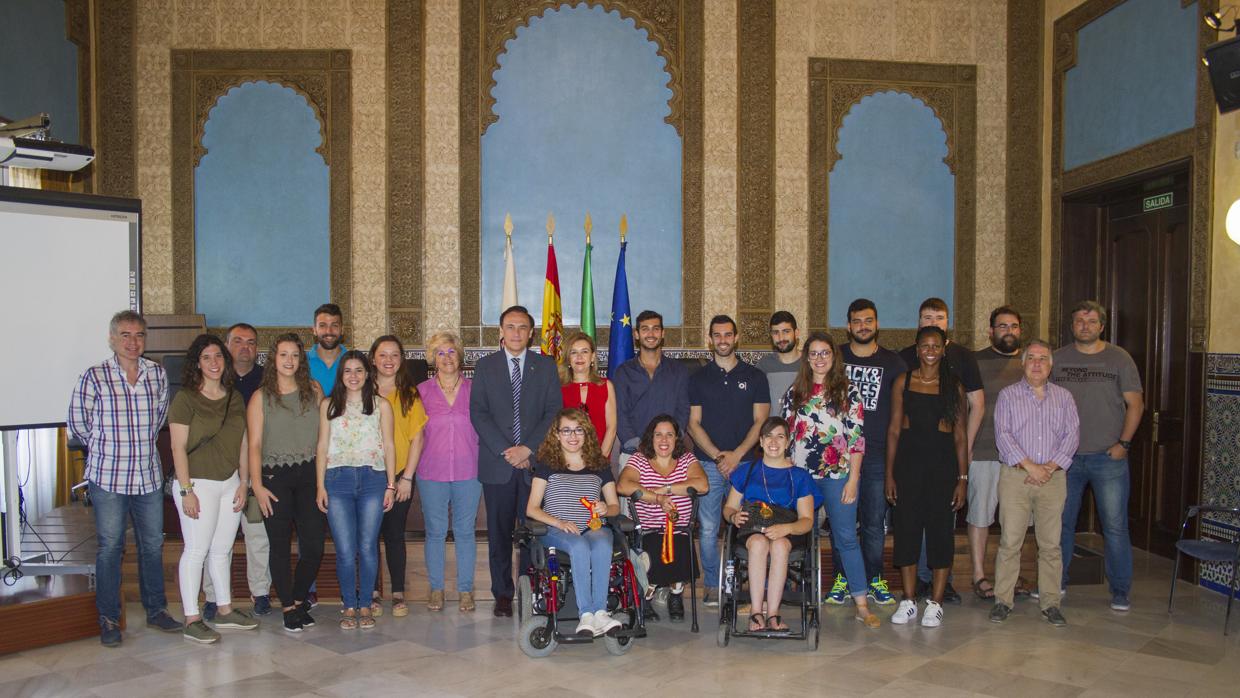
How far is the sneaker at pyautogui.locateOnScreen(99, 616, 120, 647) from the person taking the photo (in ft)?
15.0

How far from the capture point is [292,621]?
4785 millimetres

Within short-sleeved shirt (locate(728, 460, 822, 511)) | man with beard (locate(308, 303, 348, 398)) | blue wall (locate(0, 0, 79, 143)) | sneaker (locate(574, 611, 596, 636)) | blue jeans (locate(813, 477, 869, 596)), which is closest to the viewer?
sneaker (locate(574, 611, 596, 636))

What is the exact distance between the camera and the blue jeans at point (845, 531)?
194 inches

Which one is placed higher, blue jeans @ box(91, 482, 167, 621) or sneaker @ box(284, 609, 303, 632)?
blue jeans @ box(91, 482, 167, 621)

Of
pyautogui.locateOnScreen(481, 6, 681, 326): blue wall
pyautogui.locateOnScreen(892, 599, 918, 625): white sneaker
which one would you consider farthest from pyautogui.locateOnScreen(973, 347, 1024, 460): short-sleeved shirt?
pyautogui.locateOnScreen(481, 6, 681, 326): blue wall

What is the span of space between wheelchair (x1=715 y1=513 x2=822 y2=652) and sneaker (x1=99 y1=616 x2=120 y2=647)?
3.03 metres

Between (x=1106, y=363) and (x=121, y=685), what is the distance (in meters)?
5.47

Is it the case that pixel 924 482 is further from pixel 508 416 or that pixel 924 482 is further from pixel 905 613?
pixel 508 416

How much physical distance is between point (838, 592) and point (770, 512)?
1.04m

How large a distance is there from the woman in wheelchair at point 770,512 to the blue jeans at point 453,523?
146 cm

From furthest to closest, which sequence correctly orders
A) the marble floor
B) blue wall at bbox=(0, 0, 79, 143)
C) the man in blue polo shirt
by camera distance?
blue wall at bbox=(0, 0, 79, 143), the man in blue polo shirt, the marble floor

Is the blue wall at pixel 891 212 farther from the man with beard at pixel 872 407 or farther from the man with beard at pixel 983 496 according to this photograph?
the man with beard at pixel 872 407

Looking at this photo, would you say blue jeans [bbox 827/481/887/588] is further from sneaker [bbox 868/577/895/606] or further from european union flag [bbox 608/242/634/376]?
european union flag [bbox 608/242/634/376]

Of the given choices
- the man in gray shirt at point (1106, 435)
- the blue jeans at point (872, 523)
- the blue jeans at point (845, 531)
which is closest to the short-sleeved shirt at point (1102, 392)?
the man in gray shirt at point (1106, 435)
